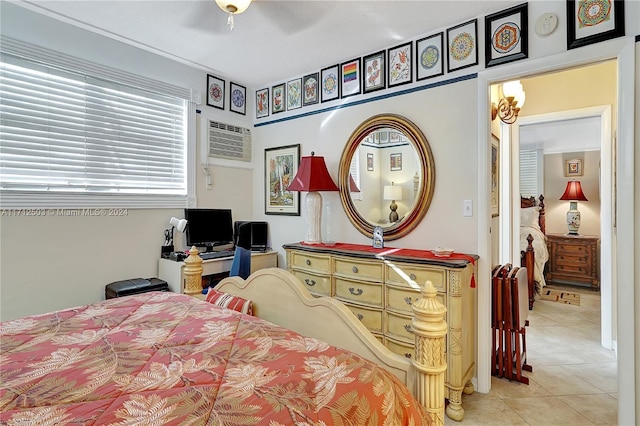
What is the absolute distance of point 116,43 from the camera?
2678mm

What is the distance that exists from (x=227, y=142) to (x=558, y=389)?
3.54 metres

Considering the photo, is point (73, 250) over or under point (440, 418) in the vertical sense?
over

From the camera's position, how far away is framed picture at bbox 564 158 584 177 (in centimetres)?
523

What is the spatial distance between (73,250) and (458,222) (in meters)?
2.88

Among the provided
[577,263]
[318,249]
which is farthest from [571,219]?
[318,249]

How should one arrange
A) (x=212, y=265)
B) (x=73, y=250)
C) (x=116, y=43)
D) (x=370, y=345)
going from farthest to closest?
(x=212, y=265) → (x=116, y=43) → (x=73, y=250) → (x=370, y=345)

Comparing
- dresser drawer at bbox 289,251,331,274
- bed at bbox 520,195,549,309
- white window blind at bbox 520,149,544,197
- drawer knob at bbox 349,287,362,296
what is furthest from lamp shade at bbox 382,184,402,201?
white window blind at bbox 520,149,544,197

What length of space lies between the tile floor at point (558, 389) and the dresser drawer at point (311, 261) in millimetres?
1292

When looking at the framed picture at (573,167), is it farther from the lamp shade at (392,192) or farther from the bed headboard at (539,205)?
the lamp shade at (392,192)

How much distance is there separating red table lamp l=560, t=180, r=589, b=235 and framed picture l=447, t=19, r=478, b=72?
160 inches

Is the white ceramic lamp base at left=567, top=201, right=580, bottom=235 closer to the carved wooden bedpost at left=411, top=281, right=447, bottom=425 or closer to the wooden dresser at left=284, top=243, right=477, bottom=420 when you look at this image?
the wooden dresser at left=284, top=243, right=477, bottom=420

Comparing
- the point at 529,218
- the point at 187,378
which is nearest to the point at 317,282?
the point at 187,378

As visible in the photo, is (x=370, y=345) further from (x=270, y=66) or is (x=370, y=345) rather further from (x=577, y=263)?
(x=577, y=263)

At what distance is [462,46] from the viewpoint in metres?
2.36
